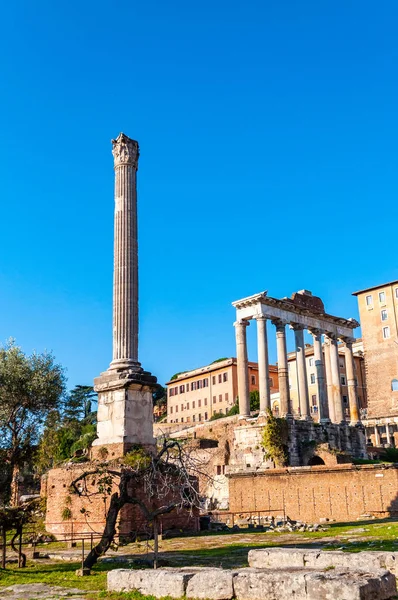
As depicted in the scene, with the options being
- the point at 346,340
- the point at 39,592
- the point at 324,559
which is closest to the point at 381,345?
the point at 346,340

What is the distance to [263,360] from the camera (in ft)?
135

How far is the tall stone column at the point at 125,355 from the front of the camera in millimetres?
19031

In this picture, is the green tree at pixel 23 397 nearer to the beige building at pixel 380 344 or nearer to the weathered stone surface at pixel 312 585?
the weathered stone surface at pixel 312 585

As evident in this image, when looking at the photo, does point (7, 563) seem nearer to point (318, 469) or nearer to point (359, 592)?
point (359, 592)

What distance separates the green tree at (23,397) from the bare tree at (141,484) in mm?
12057

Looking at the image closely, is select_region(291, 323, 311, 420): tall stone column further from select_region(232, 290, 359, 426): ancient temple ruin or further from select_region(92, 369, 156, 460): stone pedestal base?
select_region(92, 369, 156, 460): stone pedestal base

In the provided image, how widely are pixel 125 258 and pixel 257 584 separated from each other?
14405 mm

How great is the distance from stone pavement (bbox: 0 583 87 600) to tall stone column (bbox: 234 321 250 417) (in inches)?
1178

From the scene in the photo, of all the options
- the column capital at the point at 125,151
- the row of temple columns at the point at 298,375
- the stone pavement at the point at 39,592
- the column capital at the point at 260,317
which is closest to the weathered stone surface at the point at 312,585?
the stone pavement at the point at 39,592

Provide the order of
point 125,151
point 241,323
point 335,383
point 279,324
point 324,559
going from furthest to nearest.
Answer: point 335,383, point 279,324, point 241,323, point 125,151, point 324,559

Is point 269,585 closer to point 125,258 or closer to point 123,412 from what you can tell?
point 123,412

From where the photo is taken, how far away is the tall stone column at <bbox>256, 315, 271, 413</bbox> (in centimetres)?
4044

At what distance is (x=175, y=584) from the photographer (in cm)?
905

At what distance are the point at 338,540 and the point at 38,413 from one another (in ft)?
63.2
